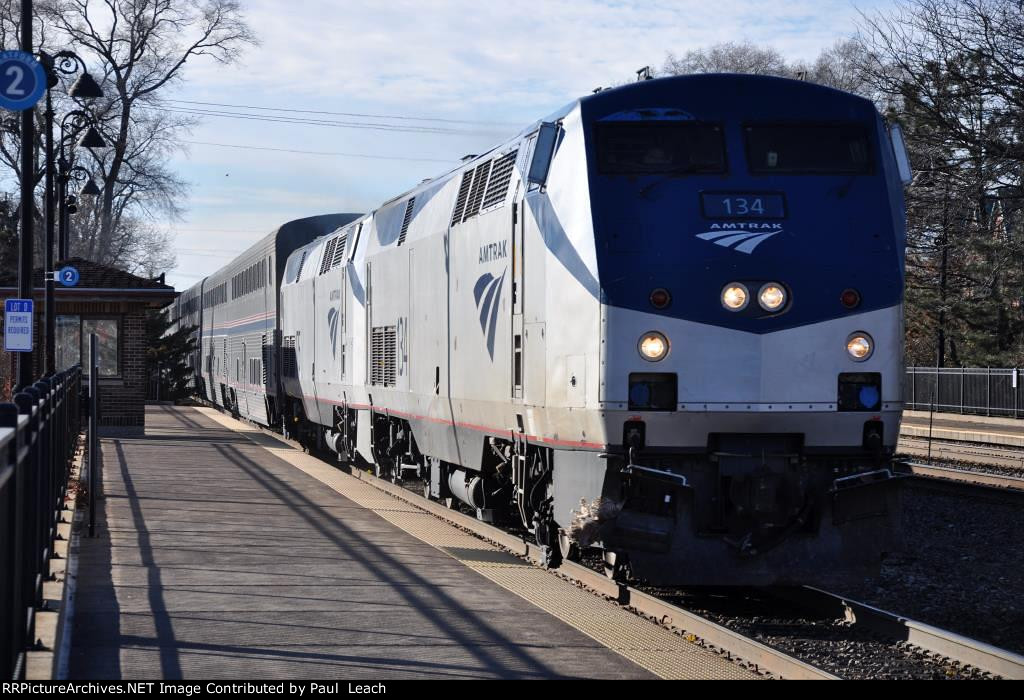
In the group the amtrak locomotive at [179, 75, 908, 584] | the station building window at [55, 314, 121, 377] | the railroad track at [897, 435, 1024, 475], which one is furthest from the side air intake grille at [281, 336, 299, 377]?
the amtrak locomotive at [179, 75, 908, 584]

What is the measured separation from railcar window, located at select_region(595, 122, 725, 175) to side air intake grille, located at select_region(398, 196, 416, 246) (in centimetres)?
608

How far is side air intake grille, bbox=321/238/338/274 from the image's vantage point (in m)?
20.1

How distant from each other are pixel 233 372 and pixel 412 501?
20.0 m

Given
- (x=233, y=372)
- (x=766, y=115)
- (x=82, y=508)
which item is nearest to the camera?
(x=766, y=115)

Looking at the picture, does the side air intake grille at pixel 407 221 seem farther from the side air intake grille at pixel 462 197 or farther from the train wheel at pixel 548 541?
the train wheel at pixel 548 541

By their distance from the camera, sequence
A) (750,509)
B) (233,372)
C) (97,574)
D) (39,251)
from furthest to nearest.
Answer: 1. (39,251)
2. (233,372)
3. (97,574)
4. (750,509)

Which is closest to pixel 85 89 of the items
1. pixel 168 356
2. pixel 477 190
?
pixel 477 190

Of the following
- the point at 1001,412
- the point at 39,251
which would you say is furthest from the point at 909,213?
the point at 39,251

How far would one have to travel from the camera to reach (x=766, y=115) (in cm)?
920

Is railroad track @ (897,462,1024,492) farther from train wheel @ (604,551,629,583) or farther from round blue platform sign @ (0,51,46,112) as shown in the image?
round blue platform sign @ (0,51,46,112)

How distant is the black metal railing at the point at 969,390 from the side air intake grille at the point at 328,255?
17408 mm

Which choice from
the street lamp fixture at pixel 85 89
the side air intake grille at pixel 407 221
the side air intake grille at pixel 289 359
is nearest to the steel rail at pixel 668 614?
the side air intake grille at pixel 407 221

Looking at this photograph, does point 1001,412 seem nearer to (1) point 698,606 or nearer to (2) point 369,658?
(1) point 698,606

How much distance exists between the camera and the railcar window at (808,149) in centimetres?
904
